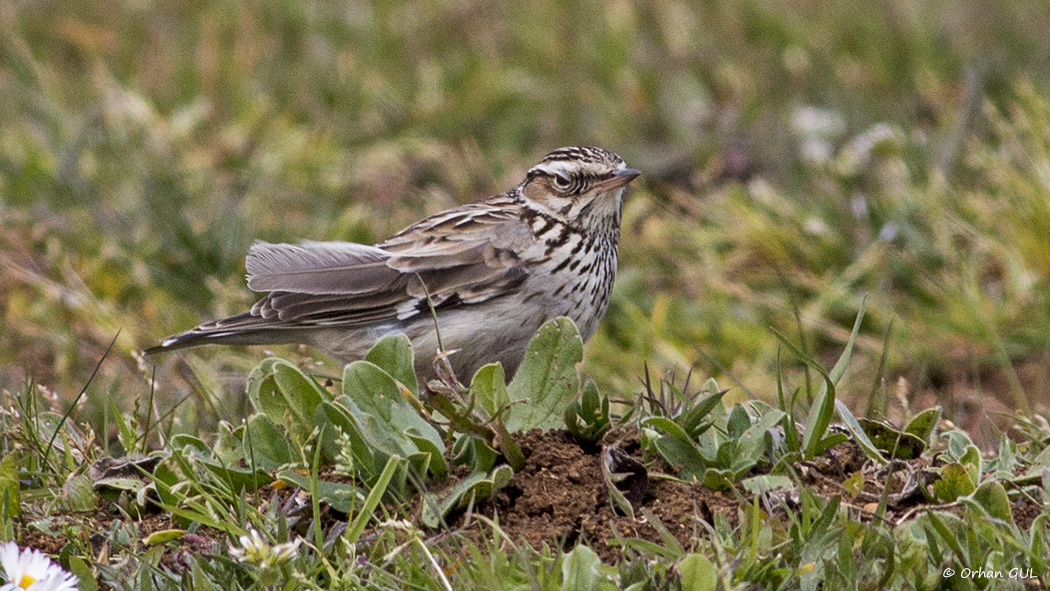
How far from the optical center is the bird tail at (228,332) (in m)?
5.02

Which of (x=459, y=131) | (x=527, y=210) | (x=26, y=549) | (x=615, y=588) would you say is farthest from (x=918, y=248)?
(x=26, y=549)

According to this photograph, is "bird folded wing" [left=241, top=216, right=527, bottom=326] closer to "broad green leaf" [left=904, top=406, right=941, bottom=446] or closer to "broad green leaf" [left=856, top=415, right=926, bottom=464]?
"broad green leaf" [left=856, top=415, right=926, bottom=464]

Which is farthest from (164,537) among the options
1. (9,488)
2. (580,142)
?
(580,142)

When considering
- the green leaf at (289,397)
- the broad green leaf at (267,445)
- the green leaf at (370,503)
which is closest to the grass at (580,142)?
the green leaf at (370,503)

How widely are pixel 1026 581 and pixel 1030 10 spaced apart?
7880 mm

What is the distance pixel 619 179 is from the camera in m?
5.26

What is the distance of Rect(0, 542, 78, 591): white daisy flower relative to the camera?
3342mm

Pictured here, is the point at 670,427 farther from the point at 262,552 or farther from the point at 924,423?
the point at 262,552

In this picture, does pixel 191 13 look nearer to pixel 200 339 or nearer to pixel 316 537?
pixel 200 339

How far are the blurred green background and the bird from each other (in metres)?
0.34

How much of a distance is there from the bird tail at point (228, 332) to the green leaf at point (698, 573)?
2.30 m

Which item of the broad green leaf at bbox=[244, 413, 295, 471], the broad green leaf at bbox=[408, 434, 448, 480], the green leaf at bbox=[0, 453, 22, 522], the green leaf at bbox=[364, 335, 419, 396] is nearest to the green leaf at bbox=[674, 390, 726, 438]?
the broad green leaf at bbox=[408, 434, 448, 480]

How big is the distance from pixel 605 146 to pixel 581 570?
20.2ft

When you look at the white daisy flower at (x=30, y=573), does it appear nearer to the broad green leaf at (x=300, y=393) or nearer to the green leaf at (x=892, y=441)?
the broad green leaf at (x=300, y=393)
